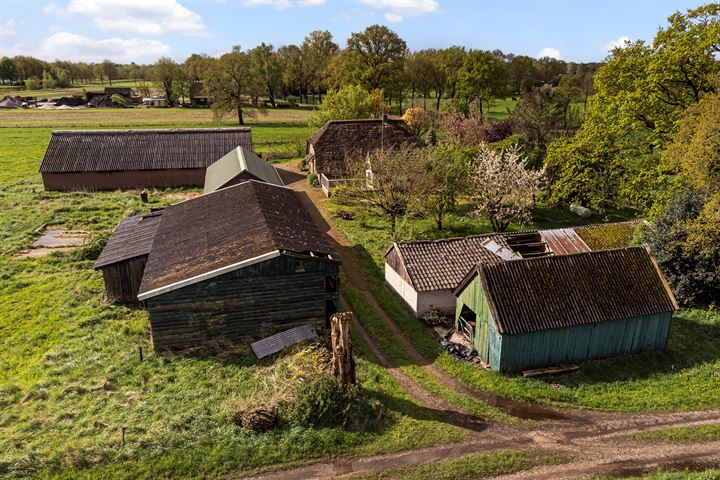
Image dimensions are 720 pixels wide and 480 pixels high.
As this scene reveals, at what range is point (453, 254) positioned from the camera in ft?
81.0

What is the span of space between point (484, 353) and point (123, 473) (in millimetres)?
13177

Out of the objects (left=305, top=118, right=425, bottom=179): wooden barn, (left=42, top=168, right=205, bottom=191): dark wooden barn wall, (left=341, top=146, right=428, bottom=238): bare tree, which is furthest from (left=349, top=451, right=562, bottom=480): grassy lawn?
(left=42, top=168, right=205, bottom=191): dark wooden barn wall

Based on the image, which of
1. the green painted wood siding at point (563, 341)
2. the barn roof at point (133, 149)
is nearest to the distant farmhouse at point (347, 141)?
the barn roof at point (133, 149)

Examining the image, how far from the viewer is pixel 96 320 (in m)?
22.4

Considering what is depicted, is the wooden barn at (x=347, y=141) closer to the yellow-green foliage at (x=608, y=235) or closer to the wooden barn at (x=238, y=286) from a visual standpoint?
the yellow-green foliage at (x=608, y=235)

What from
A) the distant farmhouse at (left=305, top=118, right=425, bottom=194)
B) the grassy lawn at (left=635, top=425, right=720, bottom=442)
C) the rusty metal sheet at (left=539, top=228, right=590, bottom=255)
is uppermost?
the distant farmhouse at (left=305, top=118, right=425, bottom=194)

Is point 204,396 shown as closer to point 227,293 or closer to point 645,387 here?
point 227,293

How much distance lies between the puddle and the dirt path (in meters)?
23.8

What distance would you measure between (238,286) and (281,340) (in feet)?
9.24

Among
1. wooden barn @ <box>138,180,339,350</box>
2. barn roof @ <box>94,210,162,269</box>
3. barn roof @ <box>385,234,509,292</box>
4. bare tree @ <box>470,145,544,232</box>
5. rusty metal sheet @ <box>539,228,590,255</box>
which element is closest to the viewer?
wooden barn @ <box>138,180,339,350</box>

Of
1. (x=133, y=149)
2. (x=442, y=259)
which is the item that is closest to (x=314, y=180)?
(x=133, y=149)

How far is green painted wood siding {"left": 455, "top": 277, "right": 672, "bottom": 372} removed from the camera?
18953mm

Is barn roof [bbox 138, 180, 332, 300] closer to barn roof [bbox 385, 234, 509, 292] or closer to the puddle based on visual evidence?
barn roof [bbox 385, 234, 509, 292]

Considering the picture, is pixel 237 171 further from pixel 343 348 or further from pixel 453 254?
pixel 343 348
